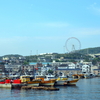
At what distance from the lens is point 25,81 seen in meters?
38.5

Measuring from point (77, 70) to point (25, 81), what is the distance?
2068 inches

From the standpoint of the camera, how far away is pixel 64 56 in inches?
5920

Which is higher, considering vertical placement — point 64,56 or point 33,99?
point 64,56

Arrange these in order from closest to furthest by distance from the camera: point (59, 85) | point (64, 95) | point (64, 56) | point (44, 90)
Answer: point (64, 95)
point (44, 90)
point (59, 85)
point (64, 56)

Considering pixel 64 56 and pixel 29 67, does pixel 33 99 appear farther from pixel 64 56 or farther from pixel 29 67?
pixel 64 56

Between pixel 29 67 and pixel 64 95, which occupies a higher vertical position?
pixel 29 67

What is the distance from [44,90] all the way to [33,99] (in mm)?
5656

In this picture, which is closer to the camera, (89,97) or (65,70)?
(89,97)

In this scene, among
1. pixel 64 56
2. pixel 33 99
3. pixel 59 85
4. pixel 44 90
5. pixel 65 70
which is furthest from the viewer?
pixel 64 56

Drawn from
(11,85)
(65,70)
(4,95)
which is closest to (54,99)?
(4,95)

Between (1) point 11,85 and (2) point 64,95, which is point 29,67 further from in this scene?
(2) point 64,95

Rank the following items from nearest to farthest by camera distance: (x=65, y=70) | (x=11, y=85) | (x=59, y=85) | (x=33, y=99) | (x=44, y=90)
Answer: (x=33, y=99) → (x=44, y=90) → (x=11, y=85) → (x=59, y=85) → (x=65, y=70)

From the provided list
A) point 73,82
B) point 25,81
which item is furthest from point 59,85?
point 25,81

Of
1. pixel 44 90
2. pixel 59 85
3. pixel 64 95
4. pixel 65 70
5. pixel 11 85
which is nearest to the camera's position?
pixel 64 95
